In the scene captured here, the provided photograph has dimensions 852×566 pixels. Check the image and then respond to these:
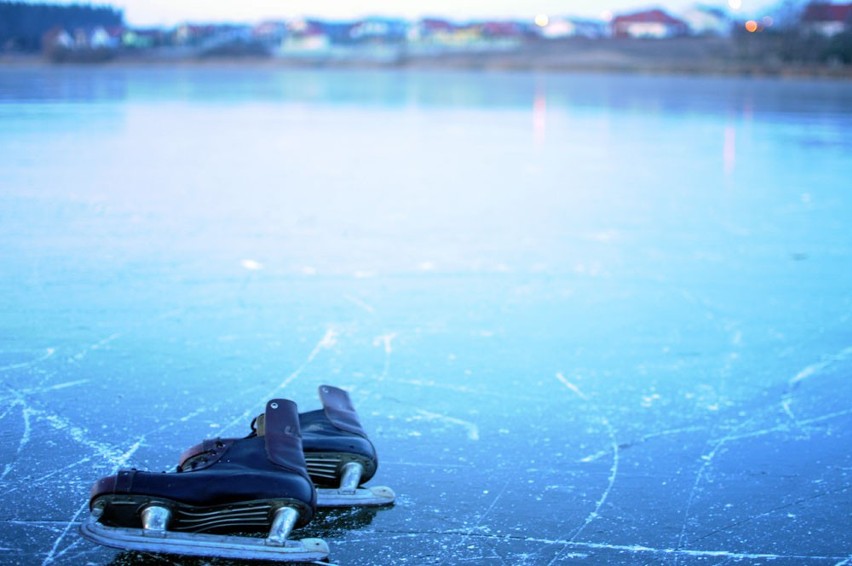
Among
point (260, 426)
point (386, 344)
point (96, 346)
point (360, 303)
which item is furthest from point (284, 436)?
point (360, 303)

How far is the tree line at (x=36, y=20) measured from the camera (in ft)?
114

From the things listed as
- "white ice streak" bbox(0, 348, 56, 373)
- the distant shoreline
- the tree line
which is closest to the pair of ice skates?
"white ice streak" bbox(0, 348, 56, 373)

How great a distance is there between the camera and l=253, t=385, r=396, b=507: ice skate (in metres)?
2.42

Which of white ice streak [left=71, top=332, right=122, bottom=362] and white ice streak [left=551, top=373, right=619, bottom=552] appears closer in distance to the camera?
white ice streak [left=551, top=373, right=619, bottom=552]

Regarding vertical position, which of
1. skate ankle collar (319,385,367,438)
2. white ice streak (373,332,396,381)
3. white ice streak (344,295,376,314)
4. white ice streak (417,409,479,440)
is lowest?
white ice streak (417,409,479,440)

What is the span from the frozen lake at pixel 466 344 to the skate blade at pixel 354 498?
33mm

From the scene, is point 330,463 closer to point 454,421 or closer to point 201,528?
point 201,528

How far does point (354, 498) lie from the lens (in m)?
2.41

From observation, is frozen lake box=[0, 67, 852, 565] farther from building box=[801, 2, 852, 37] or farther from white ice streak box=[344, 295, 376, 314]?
building box=[801, 2, 852, 37]

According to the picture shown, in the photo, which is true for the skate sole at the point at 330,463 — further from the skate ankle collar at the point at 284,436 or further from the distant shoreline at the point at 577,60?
the distant shoreline at the point at 577,60

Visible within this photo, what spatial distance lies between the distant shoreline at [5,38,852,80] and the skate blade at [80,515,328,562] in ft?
121

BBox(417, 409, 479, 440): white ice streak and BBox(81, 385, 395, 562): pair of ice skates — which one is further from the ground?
BBox(81, 385, 395, 562): pair of ice skates

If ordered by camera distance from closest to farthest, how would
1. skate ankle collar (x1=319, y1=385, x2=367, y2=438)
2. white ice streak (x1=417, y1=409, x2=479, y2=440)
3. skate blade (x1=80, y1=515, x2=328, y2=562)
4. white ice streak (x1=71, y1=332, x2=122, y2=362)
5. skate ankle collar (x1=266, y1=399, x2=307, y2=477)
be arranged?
skate blade (x1=80, y1=515, x2=328, y2=562) < skate ankle collar (x1=266, y1=399, x2=307, y2=477) < skate ankle collar (x1=319, y1=385, x2=367, y2=438) < white ice streak (x1=417, y1=409, x2=479, y2=440) < white ice streak (x1=71, y1=332, x2=122, y2=362)

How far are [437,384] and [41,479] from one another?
1.28 metres
